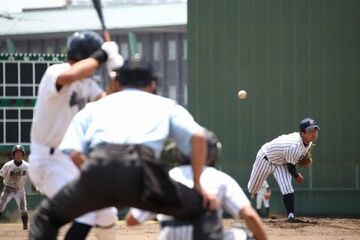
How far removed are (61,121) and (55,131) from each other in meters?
0.09

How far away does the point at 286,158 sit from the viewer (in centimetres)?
1519

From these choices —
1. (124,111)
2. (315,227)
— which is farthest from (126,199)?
(315,227)

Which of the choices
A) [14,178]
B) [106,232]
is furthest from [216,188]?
[14,178]

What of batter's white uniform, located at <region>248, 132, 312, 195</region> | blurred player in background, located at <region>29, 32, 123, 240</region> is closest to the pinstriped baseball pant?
batter's white uniform, located at <region>248, 132, 312, 195</region>

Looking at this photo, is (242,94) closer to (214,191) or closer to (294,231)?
(294,231)

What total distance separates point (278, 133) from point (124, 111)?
22.4m

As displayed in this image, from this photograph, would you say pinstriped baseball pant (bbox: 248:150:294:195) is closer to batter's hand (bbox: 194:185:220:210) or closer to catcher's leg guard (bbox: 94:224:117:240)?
catcher's leg guard (bbox: 94:224:117:240)

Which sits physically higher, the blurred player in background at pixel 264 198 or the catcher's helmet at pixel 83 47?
the catcher's helmet at pixel 83 47

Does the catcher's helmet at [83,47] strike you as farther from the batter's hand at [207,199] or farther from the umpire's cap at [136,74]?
the batter's hand at [207,199]

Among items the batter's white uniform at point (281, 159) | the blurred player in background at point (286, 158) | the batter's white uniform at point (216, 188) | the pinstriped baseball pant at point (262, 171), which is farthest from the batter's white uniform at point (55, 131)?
the pinstriped baseball pant at point (262, 171)

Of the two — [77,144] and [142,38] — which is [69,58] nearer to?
[77,144]

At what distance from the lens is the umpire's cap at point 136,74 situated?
6.28 meters

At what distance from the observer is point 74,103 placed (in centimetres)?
710

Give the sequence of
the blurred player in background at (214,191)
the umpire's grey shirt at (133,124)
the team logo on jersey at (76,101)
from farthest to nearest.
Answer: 1. the team logo on jersey at (76,101)
2. the blurred player in background at (214,191)
3. the umpire's grey shirt at (133,124)
